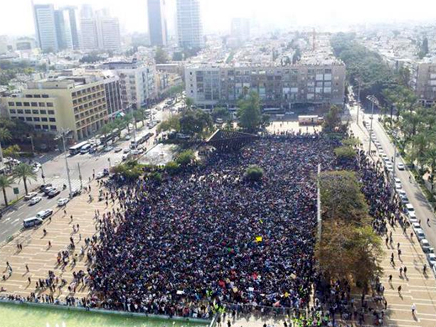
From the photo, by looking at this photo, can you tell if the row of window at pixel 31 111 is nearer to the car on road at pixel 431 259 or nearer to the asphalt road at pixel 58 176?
the asphalt road at pixel 58 176

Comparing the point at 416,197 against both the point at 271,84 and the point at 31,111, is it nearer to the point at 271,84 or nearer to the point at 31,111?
the point at 271,84

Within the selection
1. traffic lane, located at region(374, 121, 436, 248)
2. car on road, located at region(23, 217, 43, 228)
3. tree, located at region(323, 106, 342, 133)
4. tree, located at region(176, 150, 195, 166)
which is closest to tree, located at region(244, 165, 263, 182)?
tree, located at region(176, 150, 195, 166)

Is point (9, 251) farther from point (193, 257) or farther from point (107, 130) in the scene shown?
point (107, 130)

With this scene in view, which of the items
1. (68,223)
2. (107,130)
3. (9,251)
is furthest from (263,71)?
(9,251)

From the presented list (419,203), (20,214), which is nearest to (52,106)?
(20,214)

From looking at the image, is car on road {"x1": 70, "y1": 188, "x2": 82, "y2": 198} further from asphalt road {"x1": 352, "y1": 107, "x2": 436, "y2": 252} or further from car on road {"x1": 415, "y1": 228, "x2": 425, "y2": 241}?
asphalt road {"x1": 352, "y1": 107, "x2": 436, "y2": 252}

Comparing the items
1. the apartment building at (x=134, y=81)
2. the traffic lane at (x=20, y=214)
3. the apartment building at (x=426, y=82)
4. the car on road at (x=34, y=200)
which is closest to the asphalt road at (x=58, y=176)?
the traffic lane at (x=20, y=214)
